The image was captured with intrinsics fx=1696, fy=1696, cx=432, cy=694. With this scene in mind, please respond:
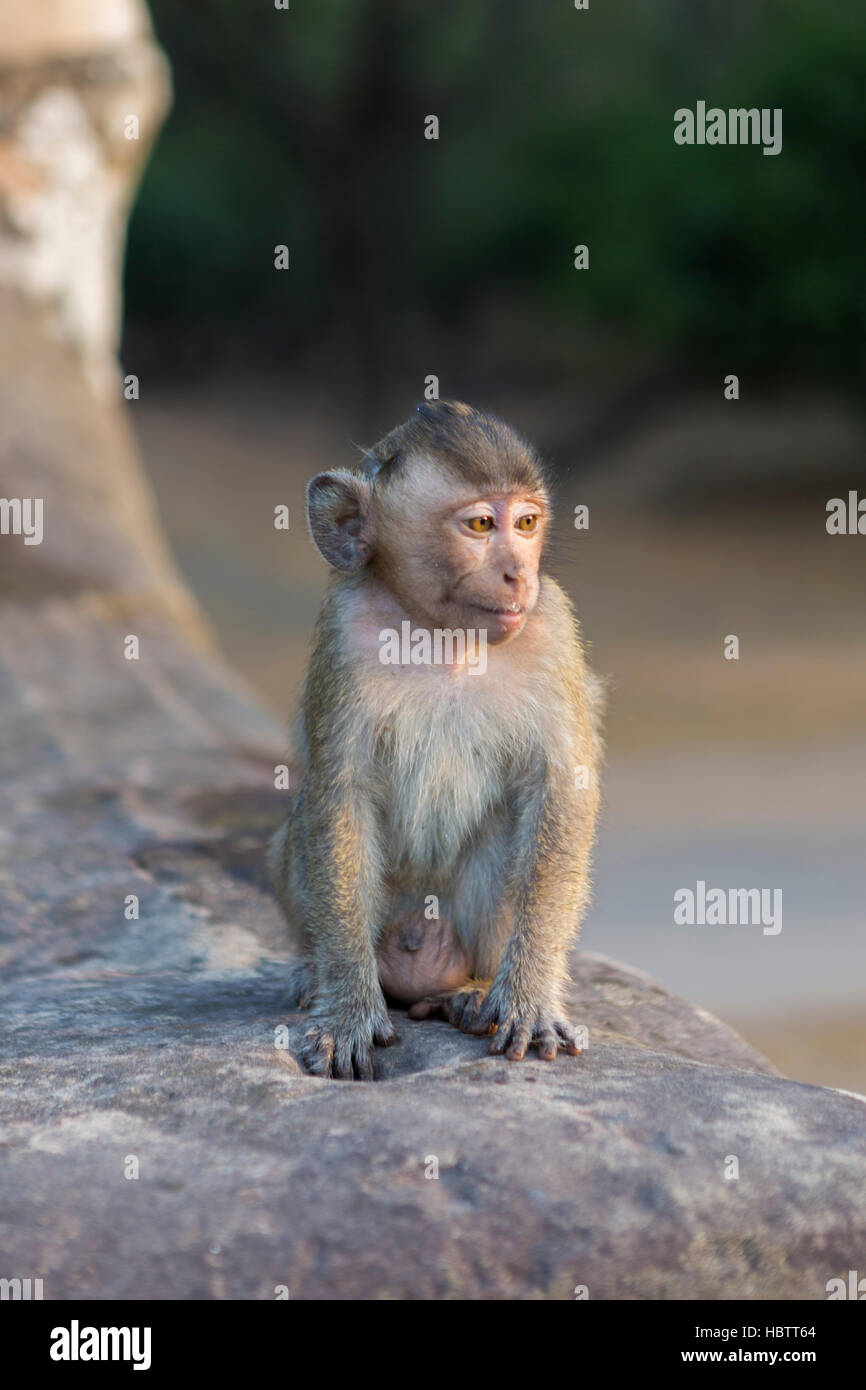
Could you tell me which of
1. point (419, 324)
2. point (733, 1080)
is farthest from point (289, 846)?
point (419, 324)

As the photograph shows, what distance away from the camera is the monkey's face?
13.3 ft

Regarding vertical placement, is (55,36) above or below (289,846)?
above

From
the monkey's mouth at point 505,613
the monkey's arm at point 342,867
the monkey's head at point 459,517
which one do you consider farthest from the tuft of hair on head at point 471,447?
the monkey's arm at point 342,867

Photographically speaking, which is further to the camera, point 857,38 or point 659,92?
point 659,92

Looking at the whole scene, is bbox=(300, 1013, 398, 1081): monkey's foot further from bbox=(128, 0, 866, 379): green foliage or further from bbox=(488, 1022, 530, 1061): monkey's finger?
bbox=(128, 0, 866, 379): green foliage

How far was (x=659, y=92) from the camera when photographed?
73.8 feet

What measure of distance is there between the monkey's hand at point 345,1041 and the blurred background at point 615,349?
5.11 meters

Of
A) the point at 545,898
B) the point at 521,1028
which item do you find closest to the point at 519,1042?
the point at 521,1028

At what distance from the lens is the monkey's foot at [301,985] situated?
4532 millimetres

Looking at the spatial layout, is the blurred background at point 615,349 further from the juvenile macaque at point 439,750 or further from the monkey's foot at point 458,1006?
the juvenile macaque at point 439,750

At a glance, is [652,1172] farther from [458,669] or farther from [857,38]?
[857,38]
